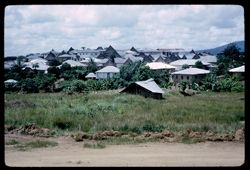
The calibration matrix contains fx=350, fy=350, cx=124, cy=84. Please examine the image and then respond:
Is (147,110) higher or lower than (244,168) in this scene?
lower

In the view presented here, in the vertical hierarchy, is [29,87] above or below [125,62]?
below

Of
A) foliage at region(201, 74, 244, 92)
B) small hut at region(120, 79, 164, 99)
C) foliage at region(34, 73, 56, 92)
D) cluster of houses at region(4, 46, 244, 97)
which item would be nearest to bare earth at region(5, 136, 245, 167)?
cluster of houses at region(4, 46, 244, 97)

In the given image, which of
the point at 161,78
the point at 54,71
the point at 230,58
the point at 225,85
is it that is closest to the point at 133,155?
the point at 225,85

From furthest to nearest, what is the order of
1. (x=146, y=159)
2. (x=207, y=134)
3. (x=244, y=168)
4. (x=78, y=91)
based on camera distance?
(x=78, y=91), (x=207, y=134), (x=146, y=159), (x=244, y=168)

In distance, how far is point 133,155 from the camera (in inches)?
259

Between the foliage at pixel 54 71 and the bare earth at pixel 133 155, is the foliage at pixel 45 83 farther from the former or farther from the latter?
the bare earth at pixel 133 155

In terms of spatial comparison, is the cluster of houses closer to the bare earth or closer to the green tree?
the green tree

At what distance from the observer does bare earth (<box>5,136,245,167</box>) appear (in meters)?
5.84

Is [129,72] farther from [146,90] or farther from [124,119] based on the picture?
[124,119]

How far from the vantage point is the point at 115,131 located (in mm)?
9086

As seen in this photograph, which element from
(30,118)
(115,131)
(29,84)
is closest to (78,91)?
(29,84)
